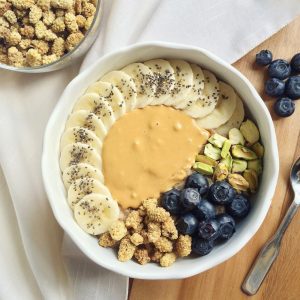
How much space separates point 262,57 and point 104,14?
1.40 ft

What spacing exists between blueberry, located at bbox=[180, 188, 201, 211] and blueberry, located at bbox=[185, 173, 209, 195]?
2cm

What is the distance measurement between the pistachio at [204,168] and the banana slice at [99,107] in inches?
8.9

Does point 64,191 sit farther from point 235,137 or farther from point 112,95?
point 235,137

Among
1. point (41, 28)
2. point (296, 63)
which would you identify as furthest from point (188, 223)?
point (41, 28)

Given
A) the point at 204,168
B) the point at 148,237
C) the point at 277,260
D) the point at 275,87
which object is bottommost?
the point at 277,260

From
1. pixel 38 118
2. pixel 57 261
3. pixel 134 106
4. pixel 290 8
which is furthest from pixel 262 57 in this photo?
pixel 57 261

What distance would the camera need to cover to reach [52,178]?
1.31 meters

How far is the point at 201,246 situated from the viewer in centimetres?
127

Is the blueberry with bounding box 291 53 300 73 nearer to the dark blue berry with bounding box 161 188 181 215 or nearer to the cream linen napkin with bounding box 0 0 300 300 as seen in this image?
the cream linen napkin with bounding box 0 0 300 300

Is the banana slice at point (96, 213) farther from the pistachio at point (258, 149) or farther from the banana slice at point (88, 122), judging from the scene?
the pistachio at point (258, 149)

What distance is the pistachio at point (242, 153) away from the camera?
1.33m

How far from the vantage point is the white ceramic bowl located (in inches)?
49.3

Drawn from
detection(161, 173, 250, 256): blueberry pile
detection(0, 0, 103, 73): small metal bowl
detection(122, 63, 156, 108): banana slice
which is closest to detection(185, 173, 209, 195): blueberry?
detection(161, 173, 250, 256): blueberry pile

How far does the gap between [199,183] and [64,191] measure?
0.32 metres
